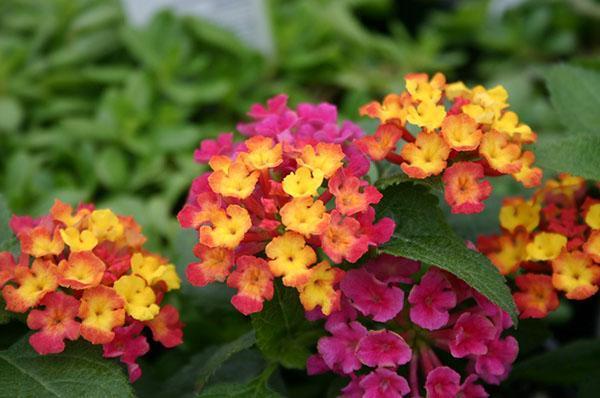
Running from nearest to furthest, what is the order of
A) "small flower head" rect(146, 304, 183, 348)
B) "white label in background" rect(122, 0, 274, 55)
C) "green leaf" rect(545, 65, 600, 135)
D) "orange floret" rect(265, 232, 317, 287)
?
"orange floret" rect(265, 232, 317, 287) < "small flower head" rect(146, 304, 183, 348) < "green leaf" rect(545, 65, 600, 135) < "white label in background" rect(122, 0, 274, 55)

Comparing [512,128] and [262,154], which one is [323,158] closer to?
[262,154]

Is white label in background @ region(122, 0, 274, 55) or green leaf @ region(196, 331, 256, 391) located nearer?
green leaf @ region(196, 331, 256, 391)

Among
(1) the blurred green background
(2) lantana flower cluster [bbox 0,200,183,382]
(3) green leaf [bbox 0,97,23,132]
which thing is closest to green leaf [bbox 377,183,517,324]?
(2) lantana flower cluster [bbox 0,200,183,382]

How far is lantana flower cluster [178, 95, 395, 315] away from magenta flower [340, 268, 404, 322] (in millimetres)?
20

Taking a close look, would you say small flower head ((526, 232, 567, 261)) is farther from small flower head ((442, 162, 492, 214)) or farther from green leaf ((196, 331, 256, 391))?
green leaf ((196, 331, 256, 391))

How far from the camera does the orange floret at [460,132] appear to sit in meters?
0.79

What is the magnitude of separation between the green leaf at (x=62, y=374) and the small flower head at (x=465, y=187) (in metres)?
0.34

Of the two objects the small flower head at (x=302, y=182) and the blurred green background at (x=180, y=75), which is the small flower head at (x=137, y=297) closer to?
the small flower head at (x=302, y=182)

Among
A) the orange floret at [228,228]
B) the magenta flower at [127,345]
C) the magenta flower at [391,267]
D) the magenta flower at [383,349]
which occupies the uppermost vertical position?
the orange floret at [228,228]

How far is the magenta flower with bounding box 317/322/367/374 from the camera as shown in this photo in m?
0.80

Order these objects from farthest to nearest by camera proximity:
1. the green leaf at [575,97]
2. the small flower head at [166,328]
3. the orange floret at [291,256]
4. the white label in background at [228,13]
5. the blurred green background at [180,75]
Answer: the white label in background at [228,13] < the blurred green background at [180,75] < the green leaf at [575,97] < the small flower head at [166,328] < the orange floret at [291,256]

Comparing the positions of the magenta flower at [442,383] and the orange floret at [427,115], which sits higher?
the orange floret at [427,115]

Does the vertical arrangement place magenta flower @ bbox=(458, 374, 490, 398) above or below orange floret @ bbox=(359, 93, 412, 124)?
below

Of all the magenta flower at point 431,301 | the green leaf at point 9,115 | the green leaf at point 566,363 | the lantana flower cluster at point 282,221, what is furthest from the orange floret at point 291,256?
the green leaf at point 9,115
